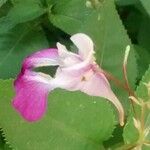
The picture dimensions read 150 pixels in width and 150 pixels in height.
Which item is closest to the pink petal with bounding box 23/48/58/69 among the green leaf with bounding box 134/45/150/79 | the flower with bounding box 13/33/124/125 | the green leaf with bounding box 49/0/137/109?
the flower with bounding box 13/33/124/125

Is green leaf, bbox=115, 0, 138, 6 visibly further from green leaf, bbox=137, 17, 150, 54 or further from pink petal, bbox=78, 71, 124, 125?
pink petal, bbox=78, 71, 124, 125

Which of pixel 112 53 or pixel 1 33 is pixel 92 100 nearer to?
pixel 112 53

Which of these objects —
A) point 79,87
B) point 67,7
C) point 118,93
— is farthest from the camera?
point 67,7

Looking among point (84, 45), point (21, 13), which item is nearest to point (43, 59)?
point (84, 45)

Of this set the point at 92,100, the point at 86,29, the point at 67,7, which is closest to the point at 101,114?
the point at 92,100

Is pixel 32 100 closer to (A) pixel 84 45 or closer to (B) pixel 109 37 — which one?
(A) pixel 84 45

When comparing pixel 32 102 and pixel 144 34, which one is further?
pixel 144 34
